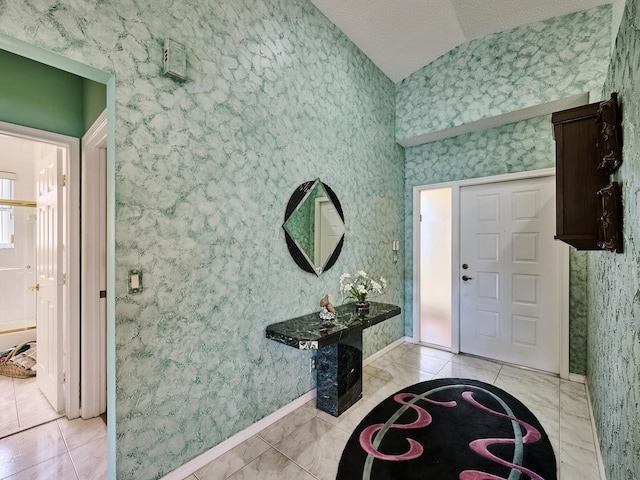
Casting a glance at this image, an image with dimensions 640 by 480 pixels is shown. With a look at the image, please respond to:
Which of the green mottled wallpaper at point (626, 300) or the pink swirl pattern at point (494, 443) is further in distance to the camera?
the pink swirl pattern at point (494, 443)

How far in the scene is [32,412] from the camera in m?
2.35

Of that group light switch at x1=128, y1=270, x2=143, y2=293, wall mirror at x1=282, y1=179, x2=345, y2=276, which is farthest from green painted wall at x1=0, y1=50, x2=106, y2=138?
wall mirror at x1=282, y1=179, x2=345, y2=276

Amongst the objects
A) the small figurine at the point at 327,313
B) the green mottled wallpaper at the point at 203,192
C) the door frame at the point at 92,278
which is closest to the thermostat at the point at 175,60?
the green mottled wallpaper at the point at 203,192

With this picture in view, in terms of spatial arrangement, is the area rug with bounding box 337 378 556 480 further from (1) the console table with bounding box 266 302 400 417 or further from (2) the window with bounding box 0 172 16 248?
(2) the window with bounding box 0 172 16 248

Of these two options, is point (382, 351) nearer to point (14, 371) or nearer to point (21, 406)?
point (21, 406)

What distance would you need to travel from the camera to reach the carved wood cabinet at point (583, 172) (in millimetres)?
1478

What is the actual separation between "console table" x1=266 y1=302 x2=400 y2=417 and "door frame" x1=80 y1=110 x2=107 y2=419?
141 centimetres

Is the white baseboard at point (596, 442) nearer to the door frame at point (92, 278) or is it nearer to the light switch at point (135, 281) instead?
the light switch at point (135, 281)

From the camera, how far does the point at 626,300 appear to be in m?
1.24

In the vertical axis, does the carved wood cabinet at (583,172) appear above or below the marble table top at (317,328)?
above

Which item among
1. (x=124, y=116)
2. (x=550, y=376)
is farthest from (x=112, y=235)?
(x=550, y=376)

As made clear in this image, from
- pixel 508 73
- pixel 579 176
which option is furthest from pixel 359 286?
pixel 508 73

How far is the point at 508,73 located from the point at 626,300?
111 inches

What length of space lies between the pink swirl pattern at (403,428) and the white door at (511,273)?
1.37 m
